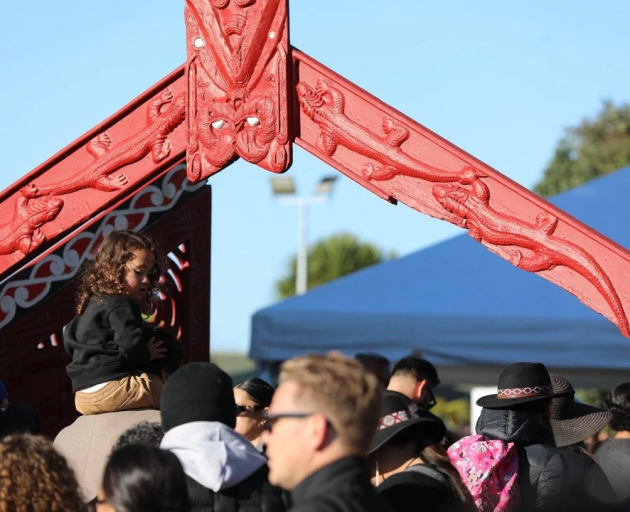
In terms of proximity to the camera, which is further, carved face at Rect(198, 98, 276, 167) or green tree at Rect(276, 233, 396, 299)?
green tree at Rect(276, 233, 396, 299)

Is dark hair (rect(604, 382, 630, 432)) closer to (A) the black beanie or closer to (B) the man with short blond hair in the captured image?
(A) the black beanie

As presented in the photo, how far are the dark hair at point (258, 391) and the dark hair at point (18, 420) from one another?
93cm

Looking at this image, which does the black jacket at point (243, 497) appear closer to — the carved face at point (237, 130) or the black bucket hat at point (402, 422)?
the black bucket hat at point (402, 422)

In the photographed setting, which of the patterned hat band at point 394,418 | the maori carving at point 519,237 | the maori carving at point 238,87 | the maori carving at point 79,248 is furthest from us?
the maori carving at point 79,248

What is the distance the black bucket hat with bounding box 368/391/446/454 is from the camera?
121 inches

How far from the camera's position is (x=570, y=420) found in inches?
171

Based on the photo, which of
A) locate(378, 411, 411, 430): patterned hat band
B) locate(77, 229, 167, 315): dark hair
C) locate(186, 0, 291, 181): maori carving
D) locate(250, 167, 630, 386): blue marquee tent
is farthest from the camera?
locate(250, 167, 630, 386): blue marquee tent

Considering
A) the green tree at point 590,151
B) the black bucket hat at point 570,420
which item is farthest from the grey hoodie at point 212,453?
the green tree at point 590,151

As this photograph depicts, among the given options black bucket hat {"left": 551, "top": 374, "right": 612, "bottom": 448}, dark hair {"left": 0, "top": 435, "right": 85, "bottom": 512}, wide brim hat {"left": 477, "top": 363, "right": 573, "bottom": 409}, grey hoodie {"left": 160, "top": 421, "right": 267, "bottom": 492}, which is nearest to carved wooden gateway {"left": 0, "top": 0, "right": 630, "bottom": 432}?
wide brim hat {"left": 477, "top": 363, "right": 573, "bottom": 409}

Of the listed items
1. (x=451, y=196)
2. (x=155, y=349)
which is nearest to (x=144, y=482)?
(x=155, y=349)

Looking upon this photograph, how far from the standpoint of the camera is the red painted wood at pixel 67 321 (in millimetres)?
4734

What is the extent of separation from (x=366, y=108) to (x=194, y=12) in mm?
800

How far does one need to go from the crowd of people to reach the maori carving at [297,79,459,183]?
813 millimetres

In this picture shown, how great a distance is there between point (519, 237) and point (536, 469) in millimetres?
869
